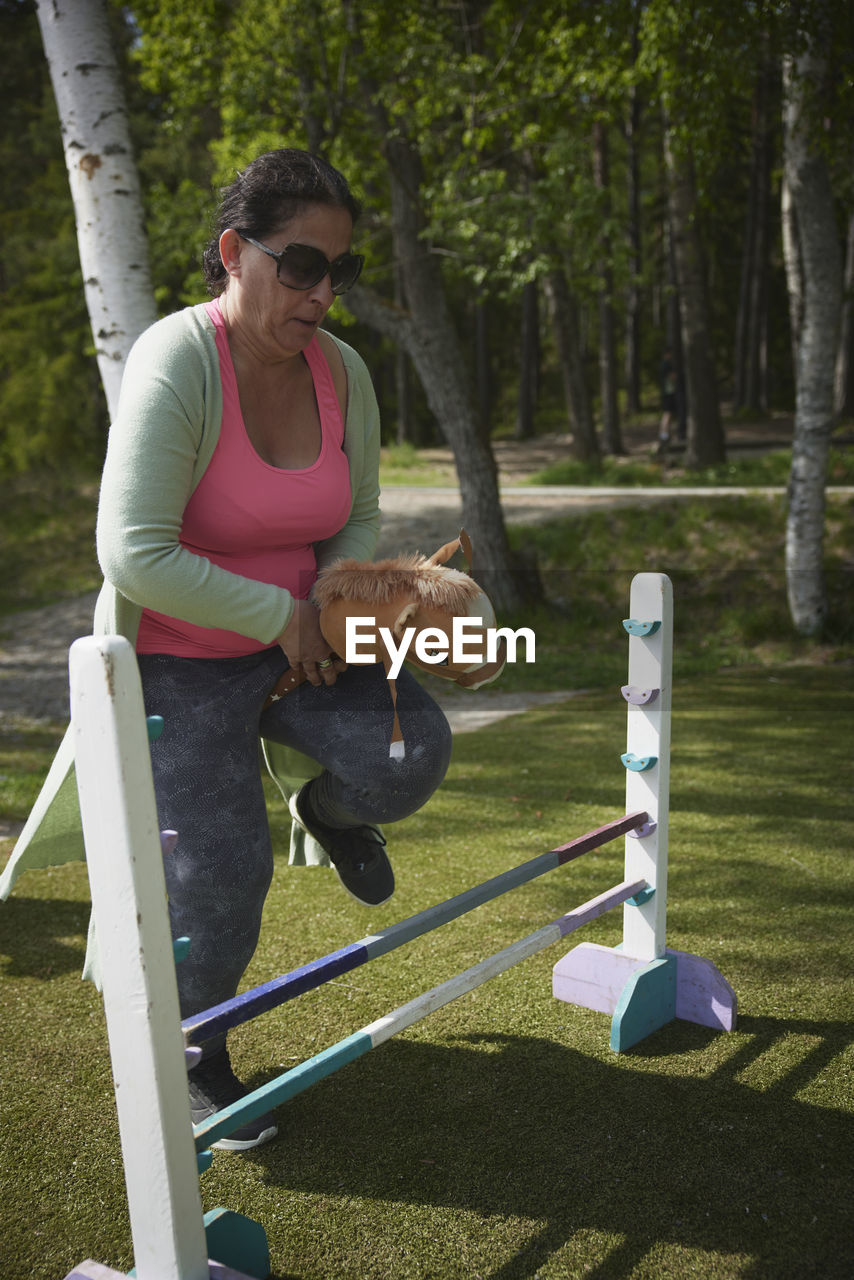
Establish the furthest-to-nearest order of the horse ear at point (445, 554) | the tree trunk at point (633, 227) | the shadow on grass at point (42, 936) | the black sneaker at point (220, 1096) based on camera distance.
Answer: the tree trunk at point (633, 227)
the shadow on grass at point (42, 936)
the black sneaker at point (220, 1096)
the horse ear at point (445, 554)

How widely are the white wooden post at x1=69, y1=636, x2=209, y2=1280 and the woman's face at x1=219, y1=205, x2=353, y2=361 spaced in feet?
2.60

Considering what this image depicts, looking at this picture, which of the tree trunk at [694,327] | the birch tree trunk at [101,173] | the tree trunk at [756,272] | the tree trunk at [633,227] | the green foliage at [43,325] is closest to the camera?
the birch tree trunk at [101,173]

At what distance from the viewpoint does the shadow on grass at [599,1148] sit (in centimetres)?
181

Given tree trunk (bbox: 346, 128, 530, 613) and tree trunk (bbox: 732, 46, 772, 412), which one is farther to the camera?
tree trunk (bbox: 732, 46, 772, 412)

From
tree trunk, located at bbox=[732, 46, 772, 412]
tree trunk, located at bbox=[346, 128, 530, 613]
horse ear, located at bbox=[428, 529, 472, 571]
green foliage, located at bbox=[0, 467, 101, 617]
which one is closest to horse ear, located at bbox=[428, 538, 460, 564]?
horse ear, located at bbox=[428, 529, 472, 571]

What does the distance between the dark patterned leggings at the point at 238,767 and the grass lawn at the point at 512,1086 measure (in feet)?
1.29

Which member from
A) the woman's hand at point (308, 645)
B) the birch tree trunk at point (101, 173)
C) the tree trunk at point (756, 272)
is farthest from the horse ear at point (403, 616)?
the tree trunk at point (756, 272)

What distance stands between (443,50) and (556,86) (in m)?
1.38

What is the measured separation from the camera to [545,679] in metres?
8.51

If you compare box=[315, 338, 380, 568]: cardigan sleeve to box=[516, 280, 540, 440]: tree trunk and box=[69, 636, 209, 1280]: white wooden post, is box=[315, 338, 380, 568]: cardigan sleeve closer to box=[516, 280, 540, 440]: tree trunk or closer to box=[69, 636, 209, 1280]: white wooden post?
box=[69, 636, 209, 1280]: white wooden post

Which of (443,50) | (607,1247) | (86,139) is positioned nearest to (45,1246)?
(607,1247)

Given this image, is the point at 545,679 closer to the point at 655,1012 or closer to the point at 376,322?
the point at 376,322

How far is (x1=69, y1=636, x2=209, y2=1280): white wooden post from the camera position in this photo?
144 centimetres
